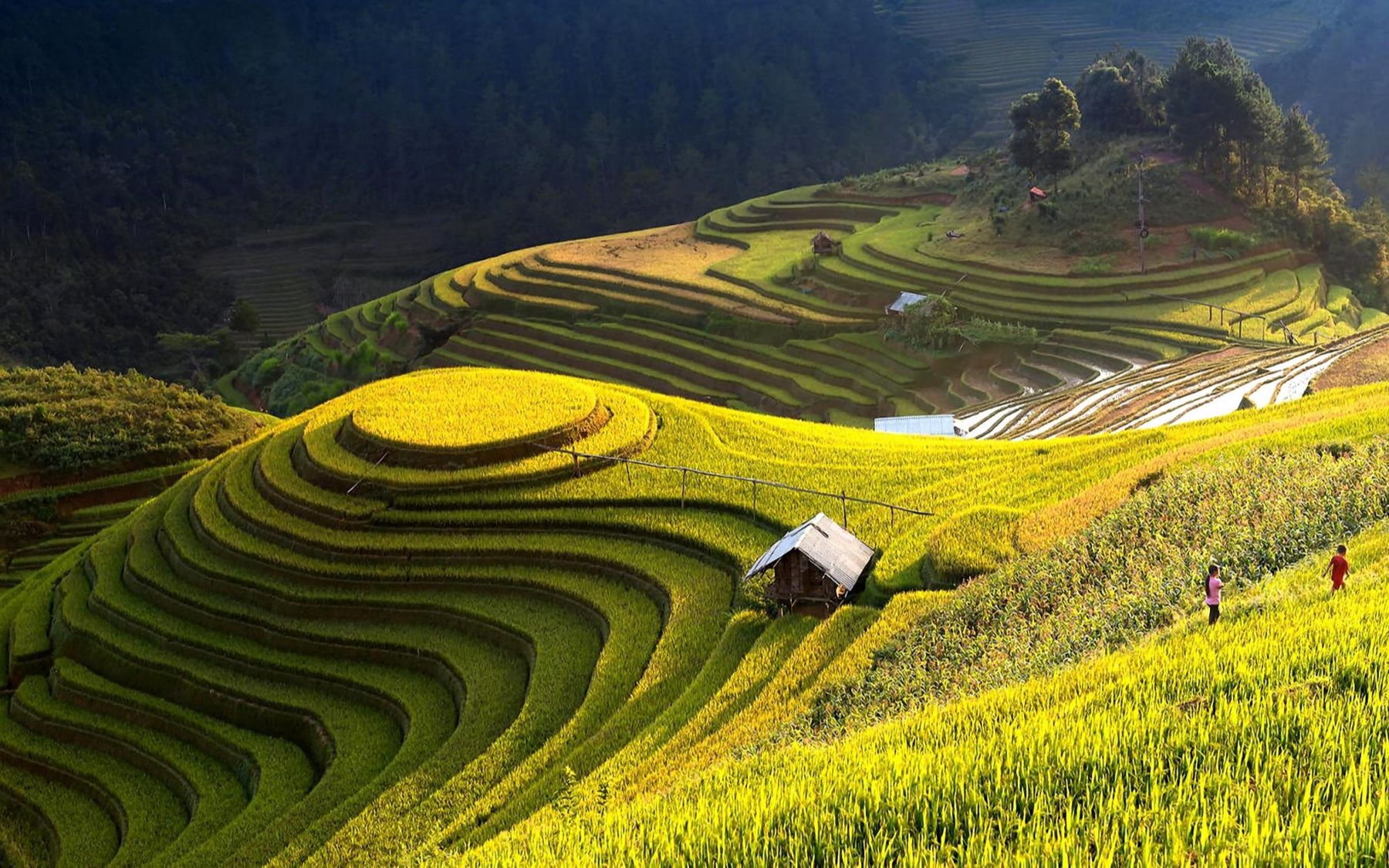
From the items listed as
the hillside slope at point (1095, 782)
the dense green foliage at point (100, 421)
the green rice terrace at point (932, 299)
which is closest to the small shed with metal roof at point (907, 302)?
the green rice terrace at point (932, 299)

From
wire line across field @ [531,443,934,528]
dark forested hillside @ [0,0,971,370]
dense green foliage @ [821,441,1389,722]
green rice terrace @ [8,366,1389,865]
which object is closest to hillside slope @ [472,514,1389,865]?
green rice terrace @ [8,366,1389,865]

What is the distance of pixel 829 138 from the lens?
3573 inches

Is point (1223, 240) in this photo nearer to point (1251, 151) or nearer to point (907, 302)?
point (1251, 151)

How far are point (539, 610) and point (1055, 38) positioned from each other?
88.1 metres

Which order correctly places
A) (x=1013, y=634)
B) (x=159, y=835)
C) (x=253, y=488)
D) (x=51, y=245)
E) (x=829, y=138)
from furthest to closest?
(x=829, y=138) < (x=51, y=245) < (x=253, y=488) < (x=159, y=835) < (x=1013, y=634)

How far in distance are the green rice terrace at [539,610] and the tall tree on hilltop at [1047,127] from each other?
1004 inches

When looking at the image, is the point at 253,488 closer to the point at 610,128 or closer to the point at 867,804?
the point at 867,804

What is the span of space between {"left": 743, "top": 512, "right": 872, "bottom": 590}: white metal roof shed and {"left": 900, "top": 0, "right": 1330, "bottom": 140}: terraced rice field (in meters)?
74.5

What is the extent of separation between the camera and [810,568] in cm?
1401

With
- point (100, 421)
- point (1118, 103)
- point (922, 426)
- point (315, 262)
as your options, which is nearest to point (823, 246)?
point (1118, 103)

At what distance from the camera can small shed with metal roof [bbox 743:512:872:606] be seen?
13836 millimetres

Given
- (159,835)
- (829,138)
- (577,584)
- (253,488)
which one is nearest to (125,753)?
(159,835)

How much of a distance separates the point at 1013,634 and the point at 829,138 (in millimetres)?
84421

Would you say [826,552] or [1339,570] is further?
[826,552]
